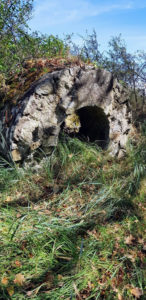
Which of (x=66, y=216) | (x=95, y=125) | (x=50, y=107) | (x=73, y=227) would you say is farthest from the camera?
(x=95, y=125)

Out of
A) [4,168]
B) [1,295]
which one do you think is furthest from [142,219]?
[4,168]

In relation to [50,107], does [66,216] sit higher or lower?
lower

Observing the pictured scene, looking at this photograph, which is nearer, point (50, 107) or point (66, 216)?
point (66, 216)

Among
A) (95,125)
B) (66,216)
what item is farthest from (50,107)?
(66,216)

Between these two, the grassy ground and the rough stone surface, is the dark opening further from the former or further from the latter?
the grassy ground

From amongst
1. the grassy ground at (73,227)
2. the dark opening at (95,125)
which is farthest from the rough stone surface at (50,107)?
the grassy ground at (73,227)

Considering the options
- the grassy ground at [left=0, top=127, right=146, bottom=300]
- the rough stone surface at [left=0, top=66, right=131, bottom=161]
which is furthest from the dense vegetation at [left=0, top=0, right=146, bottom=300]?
the rough stone surface at [left=0, top=66, right=131, bottom=161]

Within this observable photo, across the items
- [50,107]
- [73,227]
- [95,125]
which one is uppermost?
[50,107]

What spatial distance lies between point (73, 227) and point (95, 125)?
2793 millimetres

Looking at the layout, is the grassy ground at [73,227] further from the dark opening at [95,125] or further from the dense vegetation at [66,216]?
the dark opening at [95,125]

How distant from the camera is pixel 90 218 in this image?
3268 millimetres

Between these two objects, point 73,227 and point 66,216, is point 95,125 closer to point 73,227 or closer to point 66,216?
point 66,216

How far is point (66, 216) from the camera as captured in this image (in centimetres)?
330

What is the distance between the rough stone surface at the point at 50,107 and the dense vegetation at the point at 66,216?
278 mm
